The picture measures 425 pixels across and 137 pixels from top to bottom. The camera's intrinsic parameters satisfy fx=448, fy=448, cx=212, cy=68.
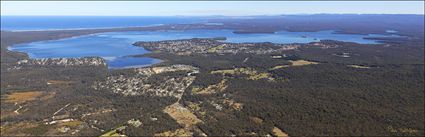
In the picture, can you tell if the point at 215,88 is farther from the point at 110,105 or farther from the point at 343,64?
the point at 343,64

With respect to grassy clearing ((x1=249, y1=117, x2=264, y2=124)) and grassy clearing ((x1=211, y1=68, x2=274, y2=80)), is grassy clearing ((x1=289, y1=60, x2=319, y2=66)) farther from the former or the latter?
grassy clearing ((x1=249, y1=117, x2=264, y2=124))

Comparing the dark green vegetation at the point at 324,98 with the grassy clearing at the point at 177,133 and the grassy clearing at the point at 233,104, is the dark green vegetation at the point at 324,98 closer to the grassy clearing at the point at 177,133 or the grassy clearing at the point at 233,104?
the grassy clearing at the point at 233,104

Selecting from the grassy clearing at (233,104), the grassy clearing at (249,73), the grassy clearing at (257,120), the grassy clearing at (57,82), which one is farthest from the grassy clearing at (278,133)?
the grassy clearing at (57,82)

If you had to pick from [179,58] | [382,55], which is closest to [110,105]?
[179,58]

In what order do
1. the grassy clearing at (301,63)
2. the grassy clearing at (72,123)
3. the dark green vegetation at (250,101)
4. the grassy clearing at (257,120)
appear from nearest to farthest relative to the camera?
the dark green vegetation at (250,101)
the grassy clearing at (72,123)
the grassy clearing at (257,120)
the grassy clearing at (301,63)

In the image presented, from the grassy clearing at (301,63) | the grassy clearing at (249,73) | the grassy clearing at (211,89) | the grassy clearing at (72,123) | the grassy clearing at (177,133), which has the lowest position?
the grassy clearing at (177,133)

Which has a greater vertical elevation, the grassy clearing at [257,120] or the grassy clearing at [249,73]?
the grassy clearing at [249,73]

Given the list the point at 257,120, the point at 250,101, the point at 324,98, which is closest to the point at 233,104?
the point at 250,101

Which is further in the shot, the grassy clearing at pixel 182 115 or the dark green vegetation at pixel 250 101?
the grassy clearing at pixel 182 115

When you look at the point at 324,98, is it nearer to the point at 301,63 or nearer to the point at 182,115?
the point at 182,115
